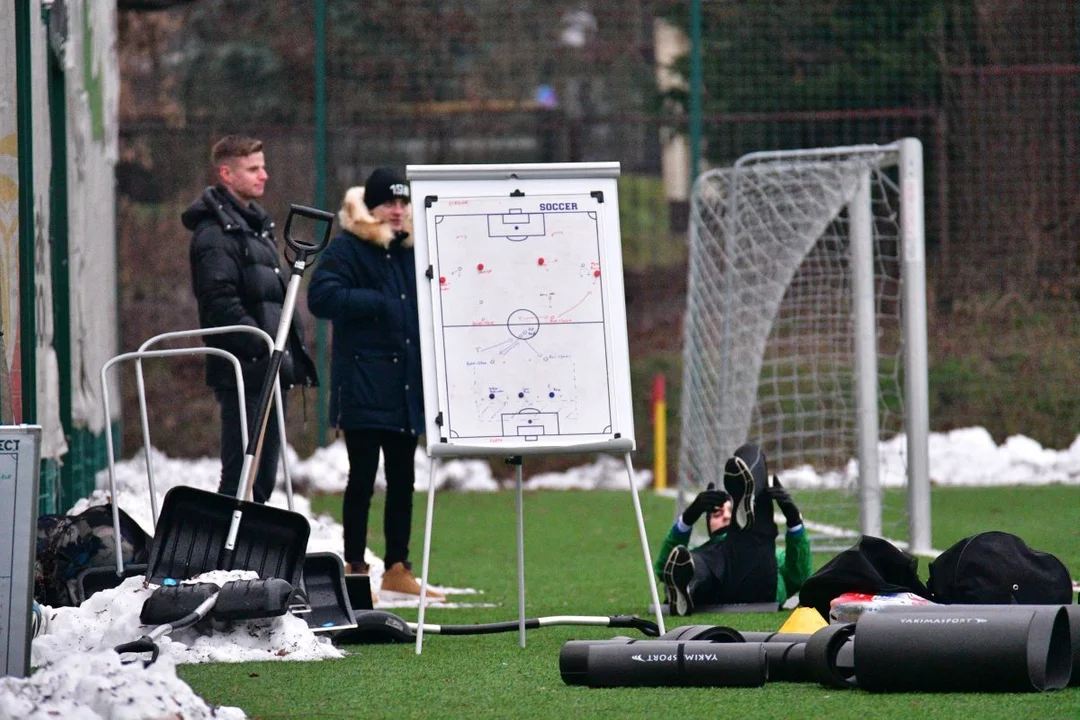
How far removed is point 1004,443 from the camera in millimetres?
13453

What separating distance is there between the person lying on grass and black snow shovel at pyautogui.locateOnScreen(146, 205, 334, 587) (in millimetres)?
1447

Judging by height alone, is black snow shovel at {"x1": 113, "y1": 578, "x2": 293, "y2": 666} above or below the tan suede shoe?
above

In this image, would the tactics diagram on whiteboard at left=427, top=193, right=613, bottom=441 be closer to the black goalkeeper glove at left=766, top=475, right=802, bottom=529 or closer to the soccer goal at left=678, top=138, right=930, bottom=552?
the black goalkeeper glove at left=766, top=475, right=802, bottom=529

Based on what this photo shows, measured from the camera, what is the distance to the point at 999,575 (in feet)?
16.2

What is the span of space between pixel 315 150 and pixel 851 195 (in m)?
5.60

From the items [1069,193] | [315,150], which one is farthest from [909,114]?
[315,150]

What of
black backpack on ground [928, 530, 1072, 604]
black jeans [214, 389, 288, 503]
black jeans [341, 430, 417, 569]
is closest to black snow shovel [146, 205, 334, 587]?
black jeans [214, 389, 288, 503]

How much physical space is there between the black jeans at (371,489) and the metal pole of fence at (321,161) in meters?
5.87

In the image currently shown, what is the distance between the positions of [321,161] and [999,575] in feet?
30.2

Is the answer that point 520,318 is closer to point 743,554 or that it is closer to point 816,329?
point 743,554

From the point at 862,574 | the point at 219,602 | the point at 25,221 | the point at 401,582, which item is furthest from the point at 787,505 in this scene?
the point at 25,221

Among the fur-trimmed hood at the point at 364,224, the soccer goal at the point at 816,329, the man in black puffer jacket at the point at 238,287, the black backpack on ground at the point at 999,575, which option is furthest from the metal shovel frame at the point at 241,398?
the soccer goal at the point at 816,329

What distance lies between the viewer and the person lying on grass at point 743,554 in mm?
6402

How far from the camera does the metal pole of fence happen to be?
13.2 m
